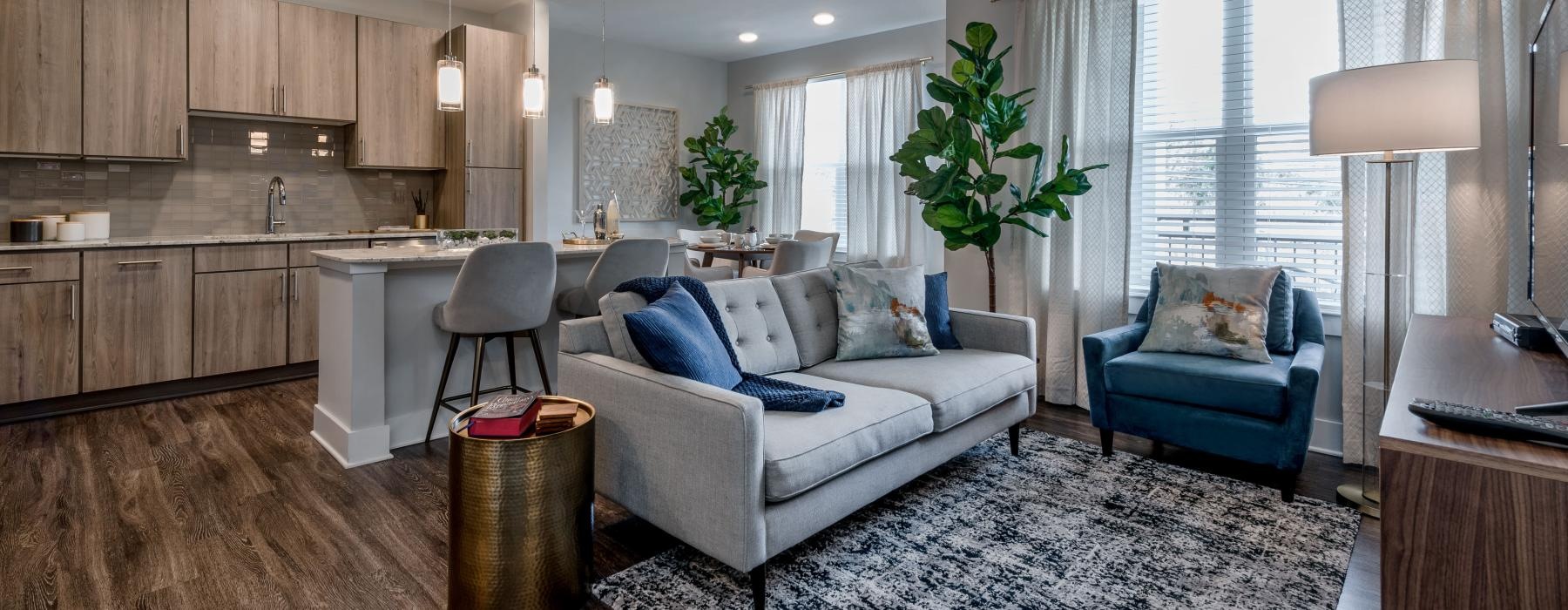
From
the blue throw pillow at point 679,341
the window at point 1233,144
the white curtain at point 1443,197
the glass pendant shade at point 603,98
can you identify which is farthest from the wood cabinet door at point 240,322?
the white curtain at point 1443,197

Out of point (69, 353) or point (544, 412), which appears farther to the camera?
point (69, 353)

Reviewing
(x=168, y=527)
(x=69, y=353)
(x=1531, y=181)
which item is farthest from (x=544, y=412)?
(x=69, y=353)

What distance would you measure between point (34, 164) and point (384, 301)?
2608 millimetres

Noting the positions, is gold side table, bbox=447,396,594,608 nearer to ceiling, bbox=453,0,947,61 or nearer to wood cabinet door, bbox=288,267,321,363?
wood cabinet door, bbox=288,267,321,363

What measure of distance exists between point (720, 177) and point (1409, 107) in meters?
5.24

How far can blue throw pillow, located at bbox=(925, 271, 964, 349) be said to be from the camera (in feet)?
11.4

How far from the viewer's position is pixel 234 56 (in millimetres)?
4570

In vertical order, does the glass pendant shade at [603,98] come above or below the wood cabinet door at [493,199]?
above

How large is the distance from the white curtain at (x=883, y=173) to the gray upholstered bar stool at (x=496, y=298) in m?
3.39

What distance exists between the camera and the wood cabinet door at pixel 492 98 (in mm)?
5312

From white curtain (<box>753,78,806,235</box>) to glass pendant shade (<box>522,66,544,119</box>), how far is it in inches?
122

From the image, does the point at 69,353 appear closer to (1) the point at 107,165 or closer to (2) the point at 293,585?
(1) the point at 107,165

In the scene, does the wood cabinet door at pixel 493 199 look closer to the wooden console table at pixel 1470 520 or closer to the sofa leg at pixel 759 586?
the sofa leg at pixel 759 586

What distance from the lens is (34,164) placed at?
426 cm
